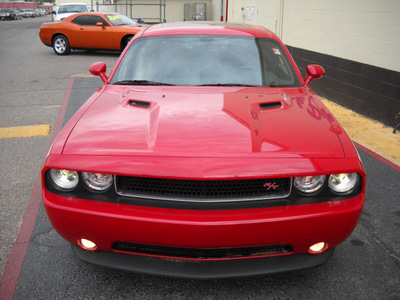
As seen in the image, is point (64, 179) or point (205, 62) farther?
point (205, 62)

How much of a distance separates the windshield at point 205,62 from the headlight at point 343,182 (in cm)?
136

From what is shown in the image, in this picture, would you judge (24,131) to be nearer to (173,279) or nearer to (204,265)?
(173,279)

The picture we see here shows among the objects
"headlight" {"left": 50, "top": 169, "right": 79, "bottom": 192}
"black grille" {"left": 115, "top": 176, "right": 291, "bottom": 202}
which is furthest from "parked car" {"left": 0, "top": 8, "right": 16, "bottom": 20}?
"black grille" {"left": 115, "top": 176, "right": 291, "bottom": 202}

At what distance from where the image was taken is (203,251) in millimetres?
2400

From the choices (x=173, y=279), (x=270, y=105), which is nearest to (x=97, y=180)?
(x=173, y=279)

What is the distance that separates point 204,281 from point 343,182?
1088 mm

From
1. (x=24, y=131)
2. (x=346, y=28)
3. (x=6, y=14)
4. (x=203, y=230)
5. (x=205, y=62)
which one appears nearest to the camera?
(x=203, y=230)

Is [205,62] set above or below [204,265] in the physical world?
above

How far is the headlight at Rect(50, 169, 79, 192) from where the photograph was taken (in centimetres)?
246

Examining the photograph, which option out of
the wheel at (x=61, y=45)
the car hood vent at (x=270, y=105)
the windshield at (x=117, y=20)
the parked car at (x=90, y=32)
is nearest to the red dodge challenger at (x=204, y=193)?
the car hood vent at (x=270, y=105)

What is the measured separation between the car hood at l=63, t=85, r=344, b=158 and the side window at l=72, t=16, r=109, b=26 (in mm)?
12358

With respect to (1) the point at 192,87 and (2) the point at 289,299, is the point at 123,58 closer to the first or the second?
(1) the point at 192,87

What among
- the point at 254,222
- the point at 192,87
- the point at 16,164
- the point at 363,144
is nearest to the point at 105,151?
the point at 254,222

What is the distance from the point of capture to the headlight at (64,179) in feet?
8.07
